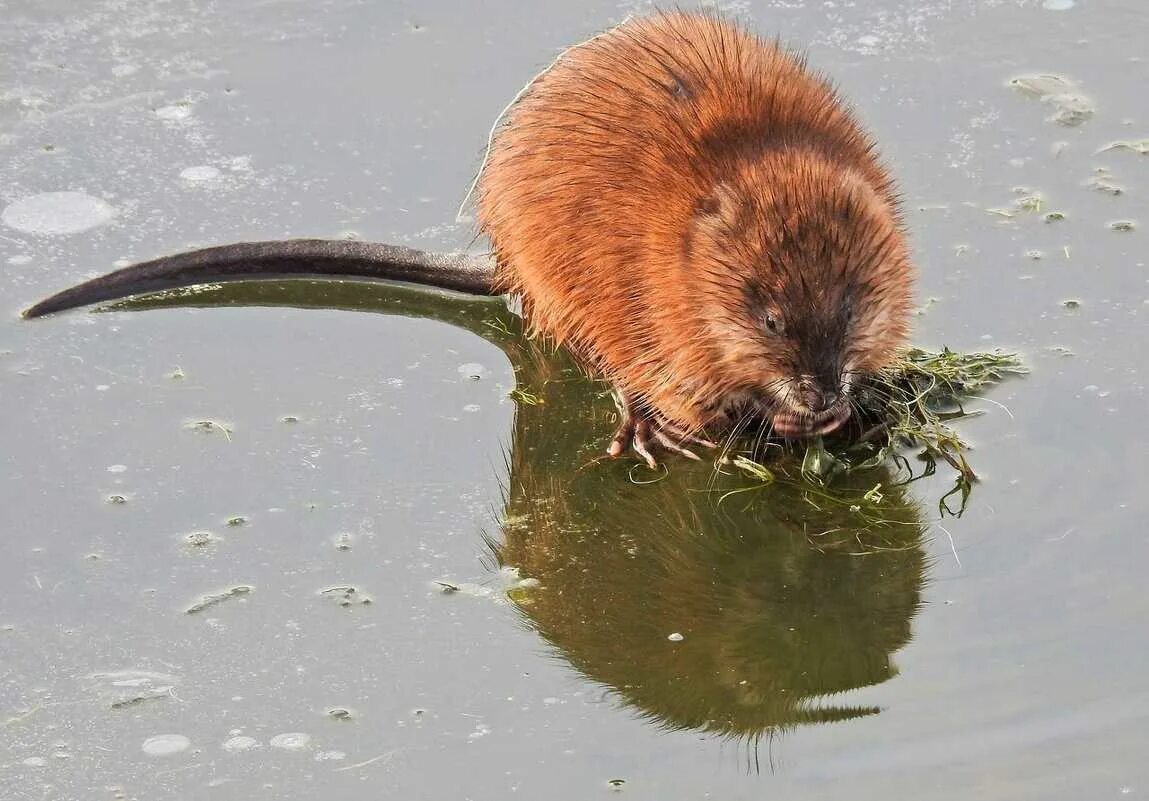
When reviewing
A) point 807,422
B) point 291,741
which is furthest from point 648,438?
point 291,741

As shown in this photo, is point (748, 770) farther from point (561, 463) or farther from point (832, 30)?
point (832, 30)

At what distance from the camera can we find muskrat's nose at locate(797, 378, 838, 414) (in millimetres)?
3963

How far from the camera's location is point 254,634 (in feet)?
12.2

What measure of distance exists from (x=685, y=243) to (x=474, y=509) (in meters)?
0.87

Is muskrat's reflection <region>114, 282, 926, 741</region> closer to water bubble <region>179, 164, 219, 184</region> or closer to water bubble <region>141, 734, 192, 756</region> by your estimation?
water bubble <region>141, 734, 192, 756</region>

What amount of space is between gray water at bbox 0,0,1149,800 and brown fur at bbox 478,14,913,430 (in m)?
0.29

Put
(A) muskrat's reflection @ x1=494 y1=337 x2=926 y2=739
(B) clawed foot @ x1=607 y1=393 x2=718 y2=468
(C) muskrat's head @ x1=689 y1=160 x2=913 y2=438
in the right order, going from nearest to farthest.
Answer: (A) muskrat's reflection @ x1=494 y1=337 x2=926 y2=739
(C) muskrat's head @ x1=689 y1=160 x2=913 y2=438
(B) clawed foot @ x1=607 y1=393 x2=718 y2=468

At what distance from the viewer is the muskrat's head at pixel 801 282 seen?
393 centimetres

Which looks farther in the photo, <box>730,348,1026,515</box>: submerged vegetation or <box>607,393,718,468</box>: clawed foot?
<box>607,393,718,468</box>: clawed foot

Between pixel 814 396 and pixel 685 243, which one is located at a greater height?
pixel 685 243

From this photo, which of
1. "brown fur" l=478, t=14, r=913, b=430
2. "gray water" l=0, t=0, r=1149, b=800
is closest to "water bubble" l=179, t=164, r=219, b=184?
"gray water" l=0, t=0, r=1149, b=800

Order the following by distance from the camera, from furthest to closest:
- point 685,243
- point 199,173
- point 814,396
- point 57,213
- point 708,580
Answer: point 199,173 < point 57,213 < point 685,243 < point 814,396 < point 708,580

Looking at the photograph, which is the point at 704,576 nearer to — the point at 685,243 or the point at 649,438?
the point at 649,438

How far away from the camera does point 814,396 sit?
3.97m
